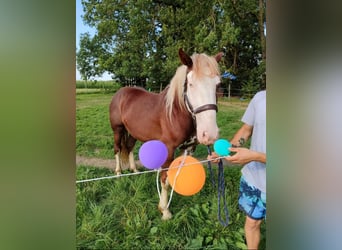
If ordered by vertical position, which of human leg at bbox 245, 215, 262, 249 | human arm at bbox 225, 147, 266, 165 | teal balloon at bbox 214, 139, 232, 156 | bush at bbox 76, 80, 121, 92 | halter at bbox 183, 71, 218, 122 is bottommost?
human leg at bbox 245, 215, 262, 249

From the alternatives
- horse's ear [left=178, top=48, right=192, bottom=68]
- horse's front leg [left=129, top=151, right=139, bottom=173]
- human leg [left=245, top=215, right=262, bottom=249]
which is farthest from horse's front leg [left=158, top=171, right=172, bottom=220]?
horse's ear [left=178, top=48, right=192, bottom=68]

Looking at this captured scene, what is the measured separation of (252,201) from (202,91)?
19.7 inches

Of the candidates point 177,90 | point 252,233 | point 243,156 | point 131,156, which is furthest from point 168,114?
point 252,233

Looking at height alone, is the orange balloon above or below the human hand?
below

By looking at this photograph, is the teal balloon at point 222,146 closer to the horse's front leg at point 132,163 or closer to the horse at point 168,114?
the horse at point 168,114

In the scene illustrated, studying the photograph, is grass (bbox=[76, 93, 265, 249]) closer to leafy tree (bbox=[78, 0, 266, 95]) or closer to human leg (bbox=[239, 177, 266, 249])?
human leg (bbox=[239, 177, 266, 249])

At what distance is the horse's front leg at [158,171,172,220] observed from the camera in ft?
4.98

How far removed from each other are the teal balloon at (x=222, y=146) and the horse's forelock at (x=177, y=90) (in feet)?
0.68

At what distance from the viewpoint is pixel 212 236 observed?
152cm

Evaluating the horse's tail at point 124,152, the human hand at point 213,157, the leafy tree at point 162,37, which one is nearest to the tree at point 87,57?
the leafy tree at point 162,37

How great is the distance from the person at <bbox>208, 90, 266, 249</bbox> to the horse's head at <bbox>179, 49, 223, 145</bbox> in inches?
4.2
